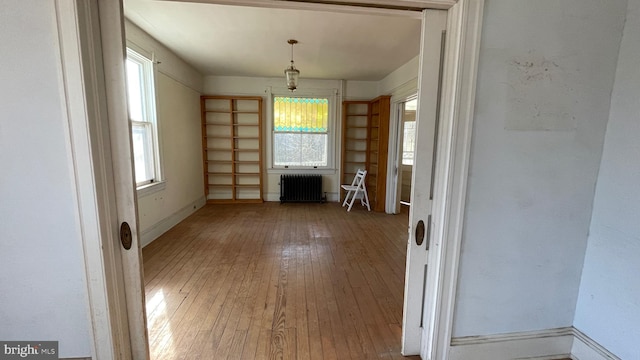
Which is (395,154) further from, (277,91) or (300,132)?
(277,91)

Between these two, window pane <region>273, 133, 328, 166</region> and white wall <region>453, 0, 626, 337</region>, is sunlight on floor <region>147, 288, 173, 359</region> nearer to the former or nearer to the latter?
white wall <region>453, 0, 626, 337</region>

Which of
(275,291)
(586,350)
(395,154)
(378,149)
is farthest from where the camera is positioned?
(378,149)

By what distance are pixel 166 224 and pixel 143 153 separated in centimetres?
107

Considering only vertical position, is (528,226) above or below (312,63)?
below

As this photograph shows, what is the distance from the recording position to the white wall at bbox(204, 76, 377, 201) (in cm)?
556

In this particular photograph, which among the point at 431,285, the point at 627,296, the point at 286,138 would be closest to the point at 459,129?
the point at 431,285

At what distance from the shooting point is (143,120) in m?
3.54

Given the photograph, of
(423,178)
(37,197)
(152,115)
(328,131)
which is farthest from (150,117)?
(423,178)

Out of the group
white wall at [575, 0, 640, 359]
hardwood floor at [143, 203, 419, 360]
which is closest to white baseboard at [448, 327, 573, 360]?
white wall at [575, 0, 640, 359]

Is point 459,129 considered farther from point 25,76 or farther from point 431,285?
point 25,76

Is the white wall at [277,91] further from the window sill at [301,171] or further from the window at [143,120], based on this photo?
the window at [143,120]

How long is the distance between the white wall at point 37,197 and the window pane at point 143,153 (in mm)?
2491

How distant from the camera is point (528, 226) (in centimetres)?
145

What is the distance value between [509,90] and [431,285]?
108 cm
